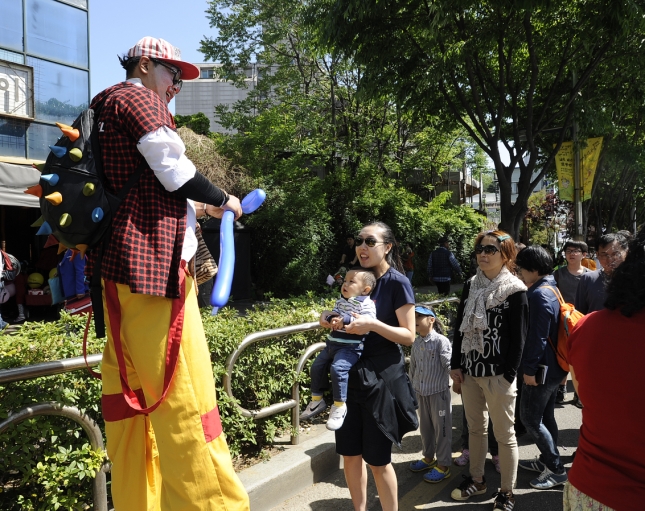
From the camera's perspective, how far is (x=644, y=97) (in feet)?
39.7

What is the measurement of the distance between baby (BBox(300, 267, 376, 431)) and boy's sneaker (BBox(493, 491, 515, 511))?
1.48m

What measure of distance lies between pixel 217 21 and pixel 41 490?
2060cm

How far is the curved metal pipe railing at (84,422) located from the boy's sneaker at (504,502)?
2.53 meters

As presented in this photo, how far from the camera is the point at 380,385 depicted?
3332 mm

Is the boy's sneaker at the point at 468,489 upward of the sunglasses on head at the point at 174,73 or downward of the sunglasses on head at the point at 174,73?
downward

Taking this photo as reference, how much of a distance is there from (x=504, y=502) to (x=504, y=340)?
1.09 m

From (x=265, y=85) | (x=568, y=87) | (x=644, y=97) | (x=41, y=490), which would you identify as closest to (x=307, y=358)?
(x=41, y=490)

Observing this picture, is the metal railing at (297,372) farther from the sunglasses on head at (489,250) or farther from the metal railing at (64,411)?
the sunglasses on head at (489,250)

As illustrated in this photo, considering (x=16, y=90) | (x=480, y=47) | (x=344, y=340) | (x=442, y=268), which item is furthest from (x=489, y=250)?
(x=16, y=90)

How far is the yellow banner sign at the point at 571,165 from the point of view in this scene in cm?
1360

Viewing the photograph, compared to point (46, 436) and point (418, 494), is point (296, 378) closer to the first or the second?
point (418, 494)

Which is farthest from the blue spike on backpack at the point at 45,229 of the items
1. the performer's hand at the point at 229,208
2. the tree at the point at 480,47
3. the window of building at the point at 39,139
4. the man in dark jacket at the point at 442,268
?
the man in dark jacket at the point at 442,268

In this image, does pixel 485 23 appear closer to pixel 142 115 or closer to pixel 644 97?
pixel 644 97

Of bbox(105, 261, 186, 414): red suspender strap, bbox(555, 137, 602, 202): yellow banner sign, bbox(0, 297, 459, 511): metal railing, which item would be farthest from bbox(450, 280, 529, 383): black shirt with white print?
bbox(555, 137, 602, 202): yellow banner sign
